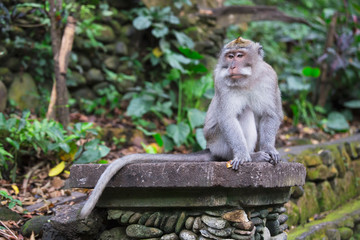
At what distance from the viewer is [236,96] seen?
3.43 m

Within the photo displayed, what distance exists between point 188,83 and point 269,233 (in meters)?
3.77

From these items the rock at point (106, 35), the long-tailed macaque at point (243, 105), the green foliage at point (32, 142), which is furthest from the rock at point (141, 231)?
the rock at point (106, 35)

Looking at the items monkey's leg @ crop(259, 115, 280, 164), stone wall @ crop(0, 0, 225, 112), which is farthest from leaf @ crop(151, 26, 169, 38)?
monkey's leg @ crop(259, 115, 280, 164)

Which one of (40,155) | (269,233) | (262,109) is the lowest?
(40,155)

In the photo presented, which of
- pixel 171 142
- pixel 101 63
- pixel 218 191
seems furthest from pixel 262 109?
pixel 101 63

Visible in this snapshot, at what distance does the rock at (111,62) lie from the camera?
6973 mm

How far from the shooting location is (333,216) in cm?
518

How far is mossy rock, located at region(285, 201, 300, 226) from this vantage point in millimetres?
4609

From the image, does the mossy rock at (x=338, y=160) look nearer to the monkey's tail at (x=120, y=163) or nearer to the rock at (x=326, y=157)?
the rock at (x=326, y=157)

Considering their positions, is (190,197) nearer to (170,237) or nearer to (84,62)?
(170,237)

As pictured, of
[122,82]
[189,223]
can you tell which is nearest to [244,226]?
[189,223]

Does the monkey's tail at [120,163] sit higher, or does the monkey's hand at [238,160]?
the monkey's hand at [238,160]

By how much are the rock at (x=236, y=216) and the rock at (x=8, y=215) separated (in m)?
1.97

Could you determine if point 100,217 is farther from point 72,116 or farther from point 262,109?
point 72,116
